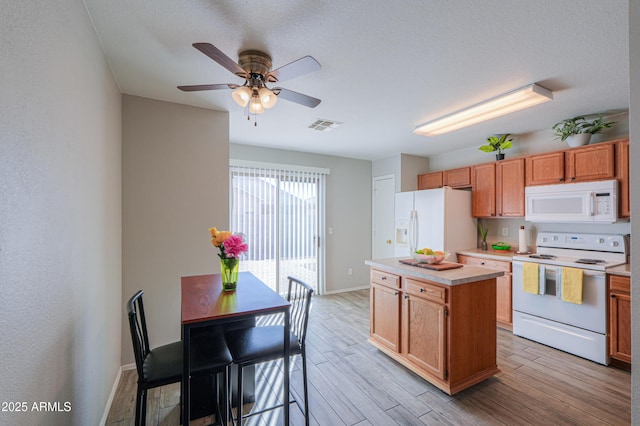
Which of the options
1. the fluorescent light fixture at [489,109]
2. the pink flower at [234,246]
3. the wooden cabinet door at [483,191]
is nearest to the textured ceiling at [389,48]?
the fluorescent light fixture at [489,109]

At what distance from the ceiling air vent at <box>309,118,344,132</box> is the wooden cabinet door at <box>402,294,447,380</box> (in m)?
2.19

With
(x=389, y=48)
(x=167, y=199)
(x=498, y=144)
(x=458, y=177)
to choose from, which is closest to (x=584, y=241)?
(x=498, y=144)

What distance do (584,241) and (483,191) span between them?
129 centimetres

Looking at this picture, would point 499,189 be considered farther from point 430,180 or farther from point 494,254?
point 430,180

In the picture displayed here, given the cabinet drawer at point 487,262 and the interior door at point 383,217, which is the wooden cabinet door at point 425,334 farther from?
the interior door at point 383,217

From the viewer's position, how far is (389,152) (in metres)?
4.99

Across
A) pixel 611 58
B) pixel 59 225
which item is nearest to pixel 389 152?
pixel 611 58

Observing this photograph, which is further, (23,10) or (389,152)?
(389,152)

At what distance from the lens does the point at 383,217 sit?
5.39 m

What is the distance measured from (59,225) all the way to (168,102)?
77.7 inches

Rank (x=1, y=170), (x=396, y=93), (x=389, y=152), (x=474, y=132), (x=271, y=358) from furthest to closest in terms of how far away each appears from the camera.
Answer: (x=389, y=152) < (x=474, y=132) < (x=396, y=93) < (x=271, y=358) < (x=1, y=170)

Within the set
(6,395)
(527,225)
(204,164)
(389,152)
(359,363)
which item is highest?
(389,152)

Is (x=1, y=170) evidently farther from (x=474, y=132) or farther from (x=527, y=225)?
(x=527, y=225)

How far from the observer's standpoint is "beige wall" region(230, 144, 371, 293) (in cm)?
520
